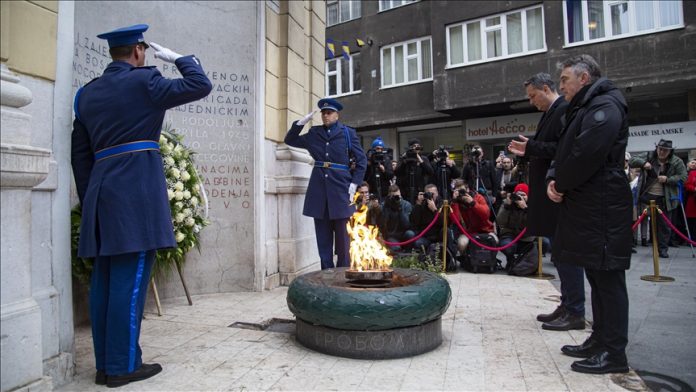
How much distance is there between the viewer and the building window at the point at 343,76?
64.1ft

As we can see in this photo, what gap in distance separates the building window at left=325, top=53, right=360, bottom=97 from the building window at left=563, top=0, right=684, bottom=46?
810 cm

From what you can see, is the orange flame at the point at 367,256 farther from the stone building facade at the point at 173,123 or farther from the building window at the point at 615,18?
the building window at the point at 615,18

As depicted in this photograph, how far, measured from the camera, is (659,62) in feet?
43.1

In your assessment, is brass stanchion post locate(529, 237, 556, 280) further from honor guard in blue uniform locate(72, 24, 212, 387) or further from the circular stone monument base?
honor guard in blue uniform locate(72, 24, 212, 387)

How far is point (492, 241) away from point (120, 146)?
563 centimetres

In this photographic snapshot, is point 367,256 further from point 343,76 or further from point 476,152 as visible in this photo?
point 343,76

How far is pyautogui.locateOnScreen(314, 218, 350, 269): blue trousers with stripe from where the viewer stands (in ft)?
18.7

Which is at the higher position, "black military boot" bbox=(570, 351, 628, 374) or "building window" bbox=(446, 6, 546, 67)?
"building window" bbox=(446, 6, 546, 67)

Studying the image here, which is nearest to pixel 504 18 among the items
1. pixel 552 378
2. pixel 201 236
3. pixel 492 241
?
pixel 492 241

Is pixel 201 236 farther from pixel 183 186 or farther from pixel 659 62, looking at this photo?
pixel 659 62

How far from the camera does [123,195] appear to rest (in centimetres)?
284

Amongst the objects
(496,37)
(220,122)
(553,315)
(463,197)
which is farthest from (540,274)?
(496,37)

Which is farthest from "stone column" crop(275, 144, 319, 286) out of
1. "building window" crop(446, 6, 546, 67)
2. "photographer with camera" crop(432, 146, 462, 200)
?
"building window" crop(446, 6, 546, 67)

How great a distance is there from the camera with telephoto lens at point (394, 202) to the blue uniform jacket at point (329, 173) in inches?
82.9
